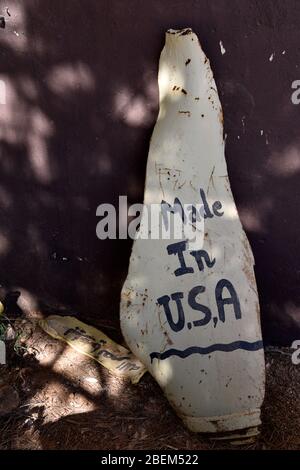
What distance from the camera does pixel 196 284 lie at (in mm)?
2619

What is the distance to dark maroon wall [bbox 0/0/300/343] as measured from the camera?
2502 millimetres

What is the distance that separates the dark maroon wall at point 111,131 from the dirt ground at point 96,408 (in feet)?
1.10

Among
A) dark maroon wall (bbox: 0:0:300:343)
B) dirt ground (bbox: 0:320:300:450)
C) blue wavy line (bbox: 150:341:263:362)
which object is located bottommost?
dirt ground (bbox: 0:320:300:450)

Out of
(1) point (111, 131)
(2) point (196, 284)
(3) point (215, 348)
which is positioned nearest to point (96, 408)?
(3) point (215, 348)

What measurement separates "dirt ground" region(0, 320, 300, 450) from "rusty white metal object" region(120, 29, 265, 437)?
170 mm

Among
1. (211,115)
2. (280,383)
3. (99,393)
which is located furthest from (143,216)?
(280,383)

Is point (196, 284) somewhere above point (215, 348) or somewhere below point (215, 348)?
above

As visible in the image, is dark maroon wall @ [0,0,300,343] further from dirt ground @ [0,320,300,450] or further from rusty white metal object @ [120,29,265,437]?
dirt ground @ [0,320,300,450]

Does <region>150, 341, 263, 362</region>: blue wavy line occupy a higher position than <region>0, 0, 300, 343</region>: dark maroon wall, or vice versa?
<region>0, 0, 300, 343</region>: dark maroon wall

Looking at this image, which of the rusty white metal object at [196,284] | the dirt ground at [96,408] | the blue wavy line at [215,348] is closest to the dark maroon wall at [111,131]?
the rusty white metal object at [196,284]

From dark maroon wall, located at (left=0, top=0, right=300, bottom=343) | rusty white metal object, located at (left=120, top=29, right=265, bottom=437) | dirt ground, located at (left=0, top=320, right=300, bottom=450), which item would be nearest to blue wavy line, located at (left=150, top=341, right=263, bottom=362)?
rusty white metal object, located at (left=120, top=29, right=265, bottom=437)

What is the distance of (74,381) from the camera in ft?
9.59

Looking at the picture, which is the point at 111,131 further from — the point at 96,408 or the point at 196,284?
the point at 96,408

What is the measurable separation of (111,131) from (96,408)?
4.64 ft
